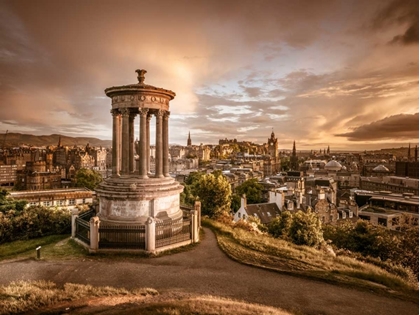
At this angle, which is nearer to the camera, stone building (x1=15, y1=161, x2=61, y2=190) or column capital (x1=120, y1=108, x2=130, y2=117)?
column capital (x1=120, y1=108, x2=130, y2=117)

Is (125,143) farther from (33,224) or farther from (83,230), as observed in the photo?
(33,224)

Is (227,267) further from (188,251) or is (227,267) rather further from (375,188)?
(375,188)

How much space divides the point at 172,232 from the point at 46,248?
5.04 metres

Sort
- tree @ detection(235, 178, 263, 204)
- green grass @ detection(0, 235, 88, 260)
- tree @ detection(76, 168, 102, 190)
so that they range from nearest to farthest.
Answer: green grass @ detection(0, 235, 88, 260)
tree @ detection(235, 178, 263, 204)
tree @ detection(76, 168, 102, 190)

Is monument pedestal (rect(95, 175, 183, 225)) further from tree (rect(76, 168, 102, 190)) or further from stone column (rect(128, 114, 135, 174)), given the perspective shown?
tree (rect(76, 168, 102, 190))

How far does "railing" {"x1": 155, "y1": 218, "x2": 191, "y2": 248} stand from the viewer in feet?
37.1

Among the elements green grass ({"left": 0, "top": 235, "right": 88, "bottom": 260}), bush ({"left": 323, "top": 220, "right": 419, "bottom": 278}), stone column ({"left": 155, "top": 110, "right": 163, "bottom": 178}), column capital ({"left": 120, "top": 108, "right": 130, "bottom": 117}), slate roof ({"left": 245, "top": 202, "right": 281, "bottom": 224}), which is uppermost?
column capital ({"left": 120, "top": 108, "right": 130, "bottom": 117})

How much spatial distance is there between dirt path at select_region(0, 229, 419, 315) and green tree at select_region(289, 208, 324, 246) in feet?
24.0

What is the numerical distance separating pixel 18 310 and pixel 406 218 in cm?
4187

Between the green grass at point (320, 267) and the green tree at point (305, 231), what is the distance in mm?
4627

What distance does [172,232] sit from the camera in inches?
468

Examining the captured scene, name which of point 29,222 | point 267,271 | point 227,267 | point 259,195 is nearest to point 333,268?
point 267,271

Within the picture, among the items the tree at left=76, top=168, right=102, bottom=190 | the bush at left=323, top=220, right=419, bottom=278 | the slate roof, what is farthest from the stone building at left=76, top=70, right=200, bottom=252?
the tree at left=76, top=168, right=102, bottom=190

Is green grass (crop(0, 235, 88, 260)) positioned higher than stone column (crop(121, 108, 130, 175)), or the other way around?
stone column (crop(121, 108, 130, 175))
